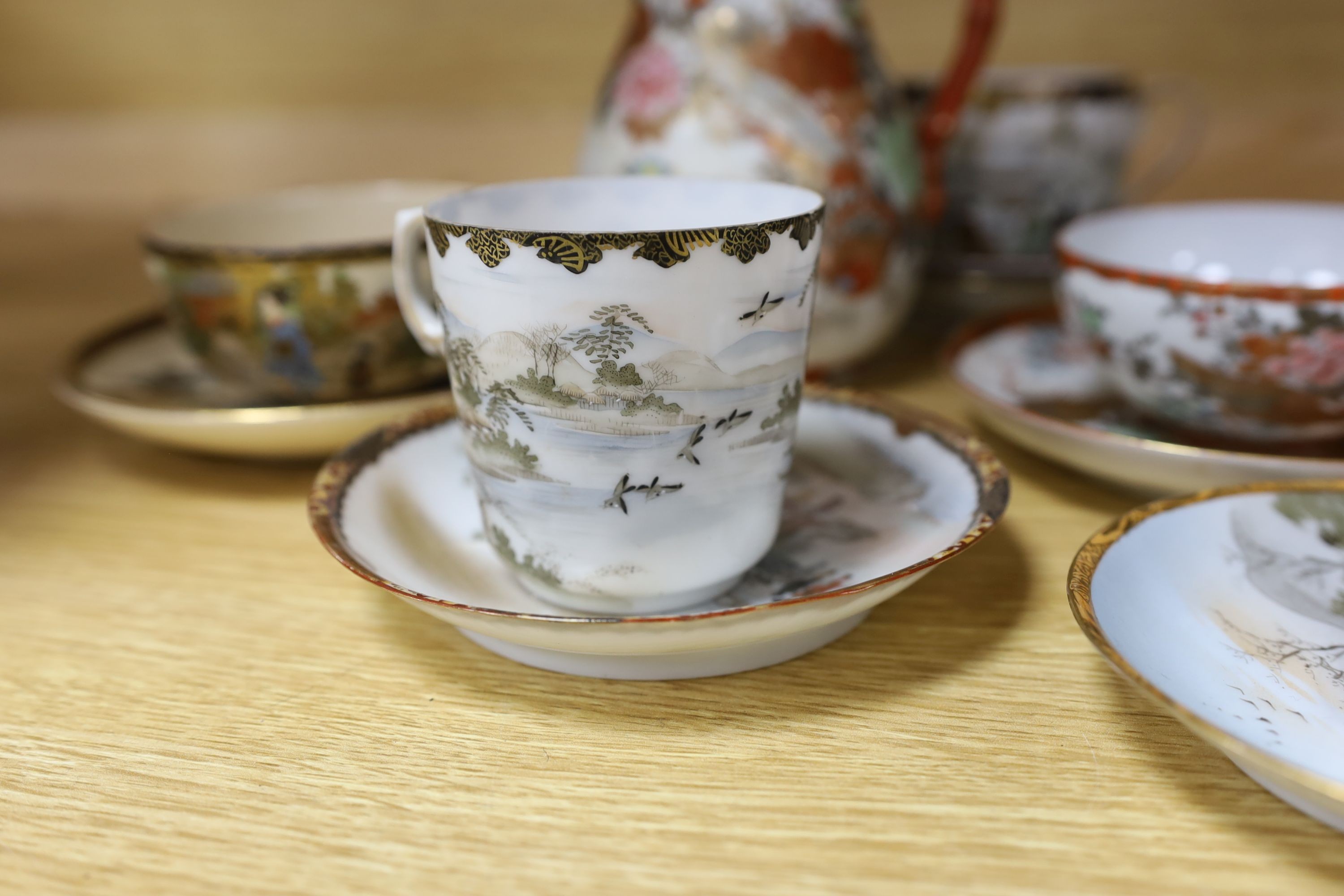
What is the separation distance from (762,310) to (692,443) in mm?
50

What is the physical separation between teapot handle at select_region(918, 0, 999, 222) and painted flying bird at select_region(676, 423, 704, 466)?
325mm

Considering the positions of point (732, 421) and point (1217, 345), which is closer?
point (732, 421)

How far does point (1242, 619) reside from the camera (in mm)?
364

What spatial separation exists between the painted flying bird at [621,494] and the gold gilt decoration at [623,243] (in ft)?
0.24

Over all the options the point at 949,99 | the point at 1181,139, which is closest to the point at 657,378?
the point at 949,99

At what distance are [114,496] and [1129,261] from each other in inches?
23.2

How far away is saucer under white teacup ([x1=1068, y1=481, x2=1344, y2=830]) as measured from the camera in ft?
0.96

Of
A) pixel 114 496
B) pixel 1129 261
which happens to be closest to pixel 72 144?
pixel 114 496

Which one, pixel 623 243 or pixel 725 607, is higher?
pixel 623 243

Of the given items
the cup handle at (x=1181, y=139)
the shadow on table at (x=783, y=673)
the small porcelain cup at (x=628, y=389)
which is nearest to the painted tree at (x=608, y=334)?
the small porcelain cup at (x=628, y=389)

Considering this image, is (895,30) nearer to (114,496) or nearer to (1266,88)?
(1266,88)

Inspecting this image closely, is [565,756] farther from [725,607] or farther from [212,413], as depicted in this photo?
[212,413]

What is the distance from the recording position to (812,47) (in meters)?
0.56

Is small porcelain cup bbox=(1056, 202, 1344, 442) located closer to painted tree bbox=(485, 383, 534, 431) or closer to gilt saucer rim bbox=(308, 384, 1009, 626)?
gilt saucer rim bbox=(308, 384, 1009, 626)
